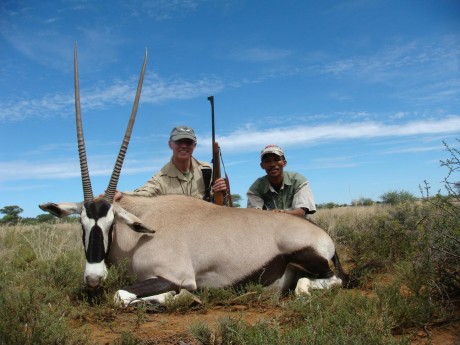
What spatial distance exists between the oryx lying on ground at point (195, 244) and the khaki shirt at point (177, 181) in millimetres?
1906

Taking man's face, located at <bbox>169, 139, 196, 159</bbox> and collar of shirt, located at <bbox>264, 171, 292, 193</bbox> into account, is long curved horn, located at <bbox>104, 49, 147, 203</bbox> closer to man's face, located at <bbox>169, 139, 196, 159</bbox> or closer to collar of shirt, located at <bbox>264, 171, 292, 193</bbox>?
man's face, located at <bbox>169, 139, 196, 159</bbox>

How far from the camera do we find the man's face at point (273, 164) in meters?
6.47

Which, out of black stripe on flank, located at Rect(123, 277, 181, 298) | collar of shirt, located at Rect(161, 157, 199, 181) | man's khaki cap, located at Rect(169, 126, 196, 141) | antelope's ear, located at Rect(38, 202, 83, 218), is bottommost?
black stripe on flank, located at Rect(123, 277, 181, 298)

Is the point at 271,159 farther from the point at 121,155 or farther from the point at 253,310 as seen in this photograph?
the point at 253,310

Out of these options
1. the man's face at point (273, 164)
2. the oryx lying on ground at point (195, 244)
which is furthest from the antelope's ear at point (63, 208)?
the man's face at point (273, 164)

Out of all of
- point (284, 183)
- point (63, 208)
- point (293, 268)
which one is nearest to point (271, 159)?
point (284, 183)

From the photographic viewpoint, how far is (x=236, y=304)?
433 cm

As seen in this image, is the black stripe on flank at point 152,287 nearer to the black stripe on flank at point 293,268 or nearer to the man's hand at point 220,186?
the black stripe on flank at point 293,268

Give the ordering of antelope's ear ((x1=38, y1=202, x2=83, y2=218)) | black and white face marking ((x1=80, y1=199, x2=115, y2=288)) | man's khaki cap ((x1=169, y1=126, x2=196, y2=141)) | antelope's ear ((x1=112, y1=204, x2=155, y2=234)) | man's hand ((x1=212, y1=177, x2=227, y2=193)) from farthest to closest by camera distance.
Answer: man's khaki cap ((x1=169, y1=126, x2=196, y2=141))
man's hand ((x1=212, y1=177, x2=227, y2=193))
antelope's ear ((x1=38, y1=202, x2=83, y2=218))
antelope's ear ((x1=112, y1=204, x2=155, y2=234))
black and white face marking ((x1=80, y1=199, x2=115, y2=288))

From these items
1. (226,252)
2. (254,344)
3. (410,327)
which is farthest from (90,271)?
(410,327)

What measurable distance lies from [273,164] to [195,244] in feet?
7.60

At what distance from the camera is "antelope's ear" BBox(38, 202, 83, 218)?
15.0 feet

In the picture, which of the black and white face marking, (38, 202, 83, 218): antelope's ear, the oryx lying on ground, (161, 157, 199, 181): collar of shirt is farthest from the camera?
(161, 157, 199, 181): collar of shirt

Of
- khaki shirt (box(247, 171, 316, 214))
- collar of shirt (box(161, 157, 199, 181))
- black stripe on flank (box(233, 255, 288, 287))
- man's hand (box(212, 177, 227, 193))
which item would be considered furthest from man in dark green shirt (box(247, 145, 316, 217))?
black stripe on flank (box(233, 255, 288, 287))
